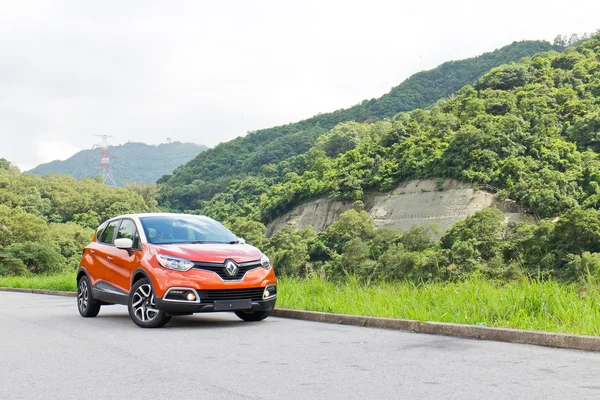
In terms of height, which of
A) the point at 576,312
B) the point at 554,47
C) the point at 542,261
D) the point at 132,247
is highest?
the point at 554,47

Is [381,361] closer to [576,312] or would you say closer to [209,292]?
[576,312]

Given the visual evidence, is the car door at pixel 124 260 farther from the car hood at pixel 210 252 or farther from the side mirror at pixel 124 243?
the car hood at pixel 210 252

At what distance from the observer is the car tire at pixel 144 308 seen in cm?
999

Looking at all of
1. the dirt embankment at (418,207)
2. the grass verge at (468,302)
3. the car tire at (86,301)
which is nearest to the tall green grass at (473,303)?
the grass verge at (468,302)

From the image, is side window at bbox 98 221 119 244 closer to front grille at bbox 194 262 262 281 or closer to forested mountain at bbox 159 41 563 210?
front grille at bbox 194 262 262 281

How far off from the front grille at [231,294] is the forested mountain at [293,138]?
469 ft

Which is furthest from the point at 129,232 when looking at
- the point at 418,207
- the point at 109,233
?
the point at 418,207

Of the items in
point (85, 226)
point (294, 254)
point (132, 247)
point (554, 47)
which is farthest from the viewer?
point (554, 47)

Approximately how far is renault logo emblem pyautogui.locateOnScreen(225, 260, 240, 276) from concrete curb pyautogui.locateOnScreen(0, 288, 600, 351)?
1680mm

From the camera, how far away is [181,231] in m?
11.2

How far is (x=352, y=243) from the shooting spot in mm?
92812

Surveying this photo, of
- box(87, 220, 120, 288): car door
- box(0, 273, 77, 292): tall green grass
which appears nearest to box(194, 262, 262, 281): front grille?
box(87, 220, 120, 288): car door

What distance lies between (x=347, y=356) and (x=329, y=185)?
118 metres

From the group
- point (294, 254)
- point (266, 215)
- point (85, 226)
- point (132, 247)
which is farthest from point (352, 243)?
point (132, 247)
